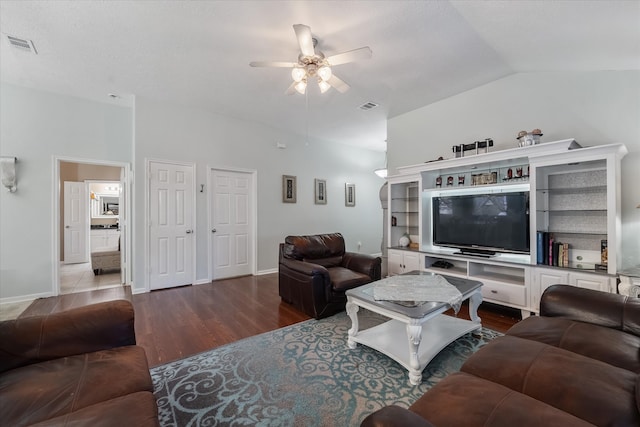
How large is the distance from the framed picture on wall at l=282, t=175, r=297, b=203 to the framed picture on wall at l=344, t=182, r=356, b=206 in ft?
5.01

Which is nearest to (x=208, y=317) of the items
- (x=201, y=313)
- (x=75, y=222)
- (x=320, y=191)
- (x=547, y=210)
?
(x=201, y=313)

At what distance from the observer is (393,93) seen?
3828 mm

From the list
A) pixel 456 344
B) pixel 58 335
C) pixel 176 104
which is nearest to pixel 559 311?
pixel 456 344

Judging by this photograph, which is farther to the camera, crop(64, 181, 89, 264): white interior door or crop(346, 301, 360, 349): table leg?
crop(64, 181, 89, 264): white interior door

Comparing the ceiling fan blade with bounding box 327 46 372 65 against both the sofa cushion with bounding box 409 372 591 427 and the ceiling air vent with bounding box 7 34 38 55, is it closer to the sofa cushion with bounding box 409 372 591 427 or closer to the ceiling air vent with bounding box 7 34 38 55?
the sofa cushion with bounding box 409 372 591 427

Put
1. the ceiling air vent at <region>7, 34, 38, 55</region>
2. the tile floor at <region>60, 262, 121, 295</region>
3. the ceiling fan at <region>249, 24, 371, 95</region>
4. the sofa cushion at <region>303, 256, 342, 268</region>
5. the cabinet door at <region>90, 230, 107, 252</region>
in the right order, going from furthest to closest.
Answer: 1. the cabinet door at <region>90, 230, 107, 252</region>
2. the tile floor at <region>60, 262, 121, 295</region>
3. the sofa cushion at <region>303, 256, 342, 268</region>
4. the ceiling air vent at <region>7, 34, 38, 55</region>
5. the ceiling fan at <region>249, 24, 371, 95</region>

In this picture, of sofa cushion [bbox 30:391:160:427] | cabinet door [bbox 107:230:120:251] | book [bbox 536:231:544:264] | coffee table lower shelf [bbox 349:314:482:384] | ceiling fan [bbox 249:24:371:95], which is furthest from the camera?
cabinet door [bbox 107:230:120:251]

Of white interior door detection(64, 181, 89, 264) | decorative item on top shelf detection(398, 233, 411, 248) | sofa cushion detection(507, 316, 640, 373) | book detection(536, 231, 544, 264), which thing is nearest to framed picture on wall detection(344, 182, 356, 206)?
decorative item on top shelf detection(398, 233, 411, 248)

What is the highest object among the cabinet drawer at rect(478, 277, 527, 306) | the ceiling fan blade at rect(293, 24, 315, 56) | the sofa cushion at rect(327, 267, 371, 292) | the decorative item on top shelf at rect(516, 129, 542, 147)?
the ceiling fan blade at rect(293, 24, 315, 56)

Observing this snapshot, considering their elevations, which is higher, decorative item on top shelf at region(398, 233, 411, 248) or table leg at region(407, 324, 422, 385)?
decorative item on top shelf at region(398, 233, 411, 248)

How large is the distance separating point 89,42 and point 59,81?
4.39 feet

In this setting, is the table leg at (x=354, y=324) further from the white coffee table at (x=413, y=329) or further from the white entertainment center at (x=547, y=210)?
the white entertainment center at (x=547, y=210)

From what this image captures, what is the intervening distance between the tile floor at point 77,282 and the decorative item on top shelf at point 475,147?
5.65 m

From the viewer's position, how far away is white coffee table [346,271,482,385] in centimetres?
185
